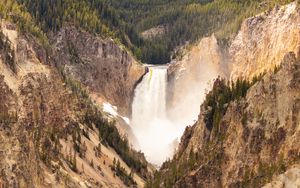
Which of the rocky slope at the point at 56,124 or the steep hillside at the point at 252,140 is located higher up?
the steep hillside at the point at 252,140

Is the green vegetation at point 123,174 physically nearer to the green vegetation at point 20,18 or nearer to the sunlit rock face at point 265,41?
the sunlit rock face at point 265,41

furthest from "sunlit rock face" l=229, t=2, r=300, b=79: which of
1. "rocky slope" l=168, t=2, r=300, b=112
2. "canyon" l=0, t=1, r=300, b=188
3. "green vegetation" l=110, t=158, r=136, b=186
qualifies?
"green vegetation" l=110, t=158, r=136, b=186

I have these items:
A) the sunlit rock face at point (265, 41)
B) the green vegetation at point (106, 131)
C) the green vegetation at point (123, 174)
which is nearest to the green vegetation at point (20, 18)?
the green vegetation at point (106, 131)

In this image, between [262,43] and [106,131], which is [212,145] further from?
[106,131]

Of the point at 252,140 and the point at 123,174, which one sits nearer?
the point at 252,140

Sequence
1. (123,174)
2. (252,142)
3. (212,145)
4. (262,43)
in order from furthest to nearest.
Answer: (262,43) → (123,174) → (212,145) → (252,142)

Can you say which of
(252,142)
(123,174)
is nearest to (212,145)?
(252,142)
